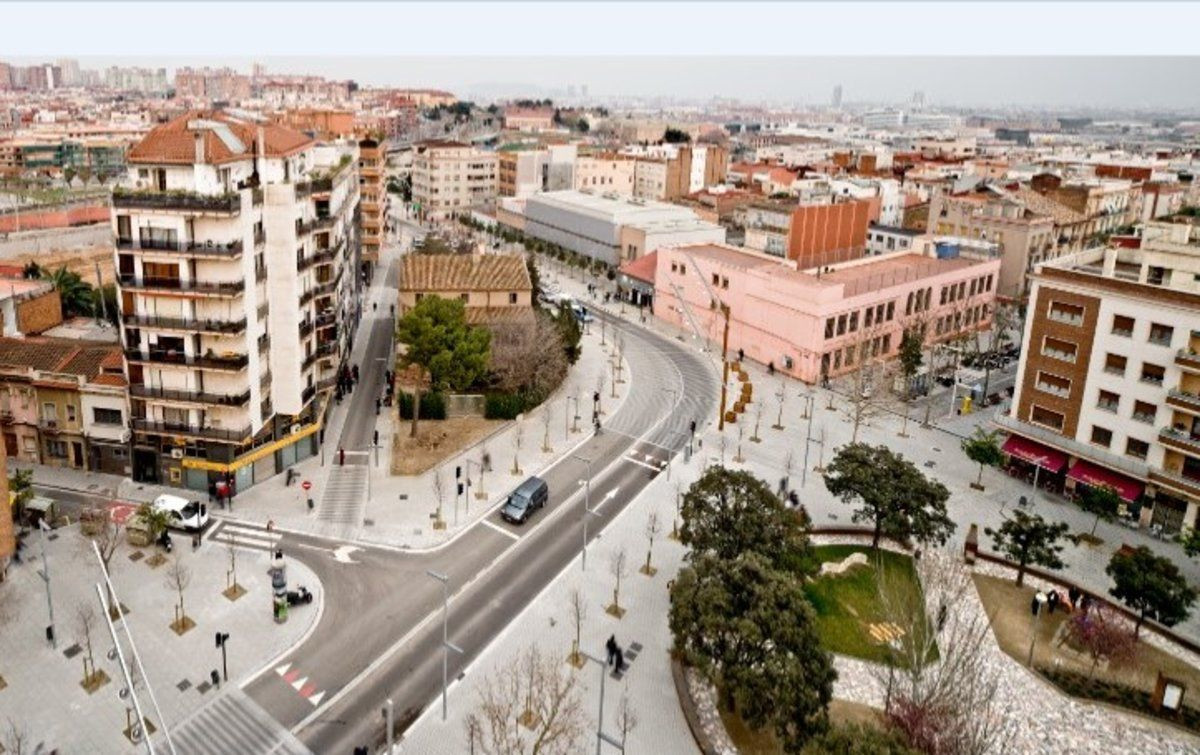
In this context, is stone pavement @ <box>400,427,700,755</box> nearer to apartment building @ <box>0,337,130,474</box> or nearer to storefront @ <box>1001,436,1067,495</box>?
storefront @ <box>1001,436,1067,495</box>

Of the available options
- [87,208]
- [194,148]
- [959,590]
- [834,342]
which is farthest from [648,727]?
[87,208]

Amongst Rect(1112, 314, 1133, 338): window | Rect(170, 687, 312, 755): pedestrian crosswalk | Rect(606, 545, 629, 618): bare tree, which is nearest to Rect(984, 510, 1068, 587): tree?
Rect(1112, 314, 1133, 338): window

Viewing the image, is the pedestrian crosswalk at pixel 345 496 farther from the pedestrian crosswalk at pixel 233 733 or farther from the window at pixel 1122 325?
the window at pixel 1122 325

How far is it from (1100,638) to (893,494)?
31.6 ft

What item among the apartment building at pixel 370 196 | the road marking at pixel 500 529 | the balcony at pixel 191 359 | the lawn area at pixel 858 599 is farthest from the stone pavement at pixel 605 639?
the apartment building at pixel 370 196

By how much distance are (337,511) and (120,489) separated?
1182 centimetres

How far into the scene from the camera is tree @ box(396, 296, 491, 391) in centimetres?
5375

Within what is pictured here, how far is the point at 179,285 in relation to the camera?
42.6m

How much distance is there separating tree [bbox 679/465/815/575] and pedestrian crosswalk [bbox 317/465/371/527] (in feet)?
58.0

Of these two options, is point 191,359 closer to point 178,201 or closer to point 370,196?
point 178,201

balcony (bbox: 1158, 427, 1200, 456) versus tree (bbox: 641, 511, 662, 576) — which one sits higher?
balcony (bbox: 1158, 427, 1200, 456)

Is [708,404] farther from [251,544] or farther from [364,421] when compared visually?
[251,544]

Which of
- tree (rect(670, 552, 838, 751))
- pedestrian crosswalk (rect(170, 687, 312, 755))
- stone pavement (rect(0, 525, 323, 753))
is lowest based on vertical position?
pedestrian crosswalk (rect(170, 687, 312, 755))

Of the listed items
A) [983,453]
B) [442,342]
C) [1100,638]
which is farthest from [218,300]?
[1100,638]
